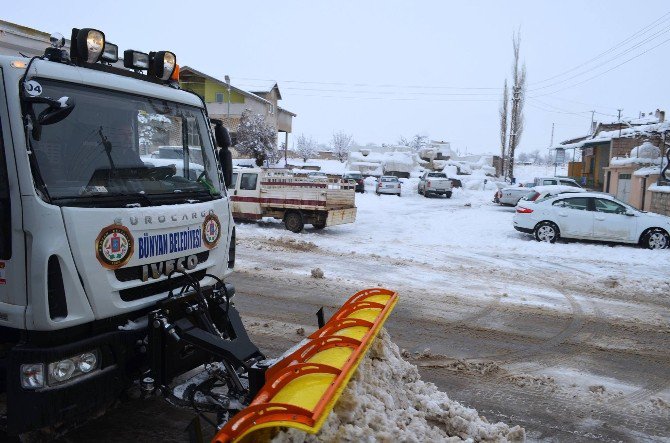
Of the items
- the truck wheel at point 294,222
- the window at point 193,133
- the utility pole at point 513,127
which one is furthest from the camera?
the utility pole at point 513,127

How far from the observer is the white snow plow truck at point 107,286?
298 centimetres

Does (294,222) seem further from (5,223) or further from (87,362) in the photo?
(5,223)

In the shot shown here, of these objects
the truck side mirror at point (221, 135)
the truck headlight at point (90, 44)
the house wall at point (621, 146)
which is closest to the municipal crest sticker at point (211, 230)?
the truck side mirror at point (221, 135)

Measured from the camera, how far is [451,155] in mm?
63969

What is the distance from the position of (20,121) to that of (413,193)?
36911 mm

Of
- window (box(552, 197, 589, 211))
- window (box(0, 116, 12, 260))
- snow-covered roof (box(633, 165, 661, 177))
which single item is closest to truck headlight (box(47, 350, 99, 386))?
window (box(0, 116, 12, 260))

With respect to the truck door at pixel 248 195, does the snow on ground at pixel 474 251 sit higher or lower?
lower

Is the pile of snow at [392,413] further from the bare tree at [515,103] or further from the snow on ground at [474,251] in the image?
the bare tree at [515,103]

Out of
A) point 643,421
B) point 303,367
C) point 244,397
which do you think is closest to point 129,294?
point 244,397

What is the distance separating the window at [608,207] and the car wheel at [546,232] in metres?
1.27

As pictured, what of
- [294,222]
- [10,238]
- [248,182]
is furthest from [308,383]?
[248,182]

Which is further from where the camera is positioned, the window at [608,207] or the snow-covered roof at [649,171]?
the snow-covered roof at [649,171]

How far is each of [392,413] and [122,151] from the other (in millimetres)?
2617

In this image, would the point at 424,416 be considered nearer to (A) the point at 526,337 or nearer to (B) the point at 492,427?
(B) the point at 492,427
